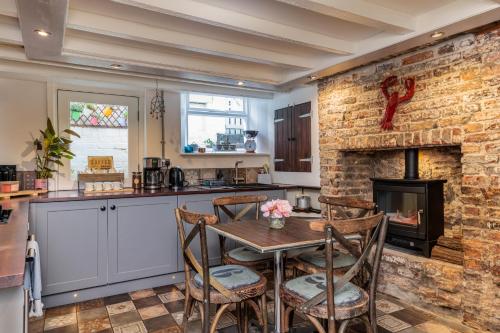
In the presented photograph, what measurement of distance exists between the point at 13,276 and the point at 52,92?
10.3 ft

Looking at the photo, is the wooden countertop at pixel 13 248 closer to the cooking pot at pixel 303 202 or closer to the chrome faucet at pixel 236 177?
the chrome faucet at pixel 236 177

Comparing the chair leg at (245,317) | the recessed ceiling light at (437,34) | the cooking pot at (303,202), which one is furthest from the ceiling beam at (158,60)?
the chair leg at (245,317)

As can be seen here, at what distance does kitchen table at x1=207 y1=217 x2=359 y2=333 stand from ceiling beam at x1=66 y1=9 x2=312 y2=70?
5.29 feet

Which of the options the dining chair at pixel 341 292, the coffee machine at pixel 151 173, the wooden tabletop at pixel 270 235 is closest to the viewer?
the dining chair at pixel 341 292

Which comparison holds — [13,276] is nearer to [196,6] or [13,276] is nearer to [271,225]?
[271,225]

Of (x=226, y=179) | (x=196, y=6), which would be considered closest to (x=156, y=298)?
(x=226, y=179)

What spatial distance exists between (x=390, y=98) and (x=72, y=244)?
3243 millimetres

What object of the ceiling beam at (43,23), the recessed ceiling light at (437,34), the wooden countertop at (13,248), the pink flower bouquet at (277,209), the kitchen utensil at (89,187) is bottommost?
the wooden countertop at (13,248)

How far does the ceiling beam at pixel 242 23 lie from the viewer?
2.35 meters

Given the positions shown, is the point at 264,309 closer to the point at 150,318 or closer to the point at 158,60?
the point at 150,318

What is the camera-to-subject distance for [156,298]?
328 centimetres

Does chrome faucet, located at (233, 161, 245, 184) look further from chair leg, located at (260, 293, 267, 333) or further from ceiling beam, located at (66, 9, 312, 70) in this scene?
chair leg, located at (260, 293, 267, 333)

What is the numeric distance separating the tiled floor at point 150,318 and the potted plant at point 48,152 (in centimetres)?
130

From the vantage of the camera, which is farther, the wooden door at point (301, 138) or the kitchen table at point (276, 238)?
the wooden door at point (301, 138)
